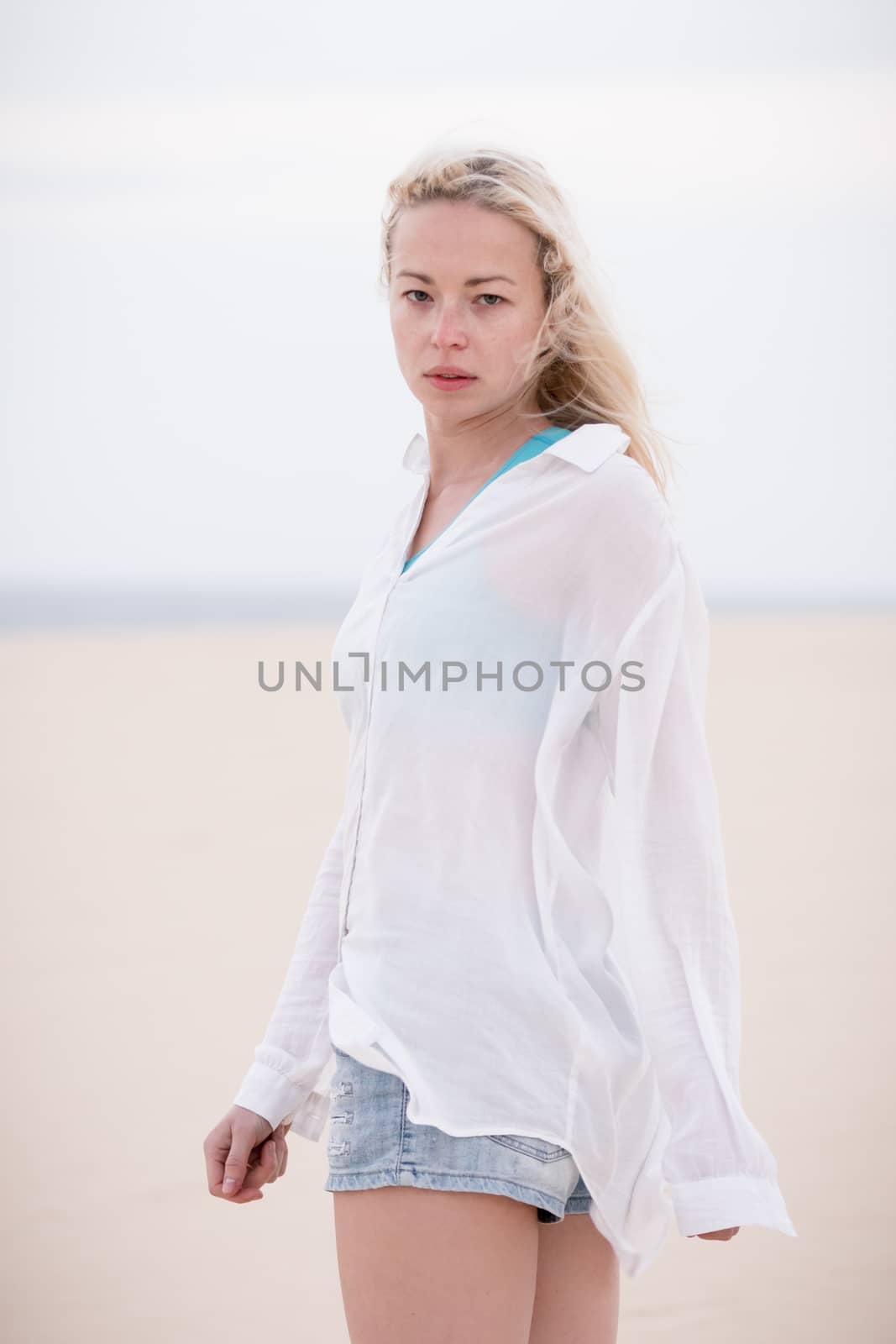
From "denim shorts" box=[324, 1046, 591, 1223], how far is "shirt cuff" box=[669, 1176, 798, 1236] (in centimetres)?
13

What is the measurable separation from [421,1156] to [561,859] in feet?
0.98

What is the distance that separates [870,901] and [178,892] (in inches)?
140

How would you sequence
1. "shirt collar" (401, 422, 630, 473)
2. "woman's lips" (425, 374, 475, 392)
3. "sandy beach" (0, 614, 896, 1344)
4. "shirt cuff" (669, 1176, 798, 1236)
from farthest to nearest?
"sandy beach" (0, 614, 896, 1344)
"woman's lips" (425, 374, 475, 392)
"shirt collar" (401, 422, 630, 473)
"shirt cuff" (669, 1176, 798, 1236)

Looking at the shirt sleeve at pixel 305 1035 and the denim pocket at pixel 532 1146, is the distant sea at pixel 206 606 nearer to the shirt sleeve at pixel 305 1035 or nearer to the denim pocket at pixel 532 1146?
the shirt sleeve at pixel 305 1035

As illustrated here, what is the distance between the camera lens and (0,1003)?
625cm

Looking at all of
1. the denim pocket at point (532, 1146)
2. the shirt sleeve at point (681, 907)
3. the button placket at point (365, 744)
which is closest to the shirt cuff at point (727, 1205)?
the shirt sleeve at point (681, 907)

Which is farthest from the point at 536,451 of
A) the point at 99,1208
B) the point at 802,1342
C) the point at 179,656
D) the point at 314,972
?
the point at 179,656

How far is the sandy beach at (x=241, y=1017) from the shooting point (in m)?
3.73

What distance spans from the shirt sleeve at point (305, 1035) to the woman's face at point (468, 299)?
0.50 metres

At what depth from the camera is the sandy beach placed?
12.2 feet

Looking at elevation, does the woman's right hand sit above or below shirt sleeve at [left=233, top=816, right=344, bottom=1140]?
below

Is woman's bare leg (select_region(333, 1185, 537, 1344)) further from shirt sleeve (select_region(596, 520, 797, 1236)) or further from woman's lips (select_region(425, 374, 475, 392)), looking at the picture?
woman's lips (select_region(425, 374, 475, 392))

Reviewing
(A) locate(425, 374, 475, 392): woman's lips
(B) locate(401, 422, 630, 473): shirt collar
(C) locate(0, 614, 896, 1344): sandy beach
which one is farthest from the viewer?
(C) locate(0, 614, 896, 1344): sandy beach

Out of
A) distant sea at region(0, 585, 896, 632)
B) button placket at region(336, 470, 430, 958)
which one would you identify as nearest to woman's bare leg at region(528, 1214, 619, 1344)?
button placket at region(336, 470, 430, 958)
